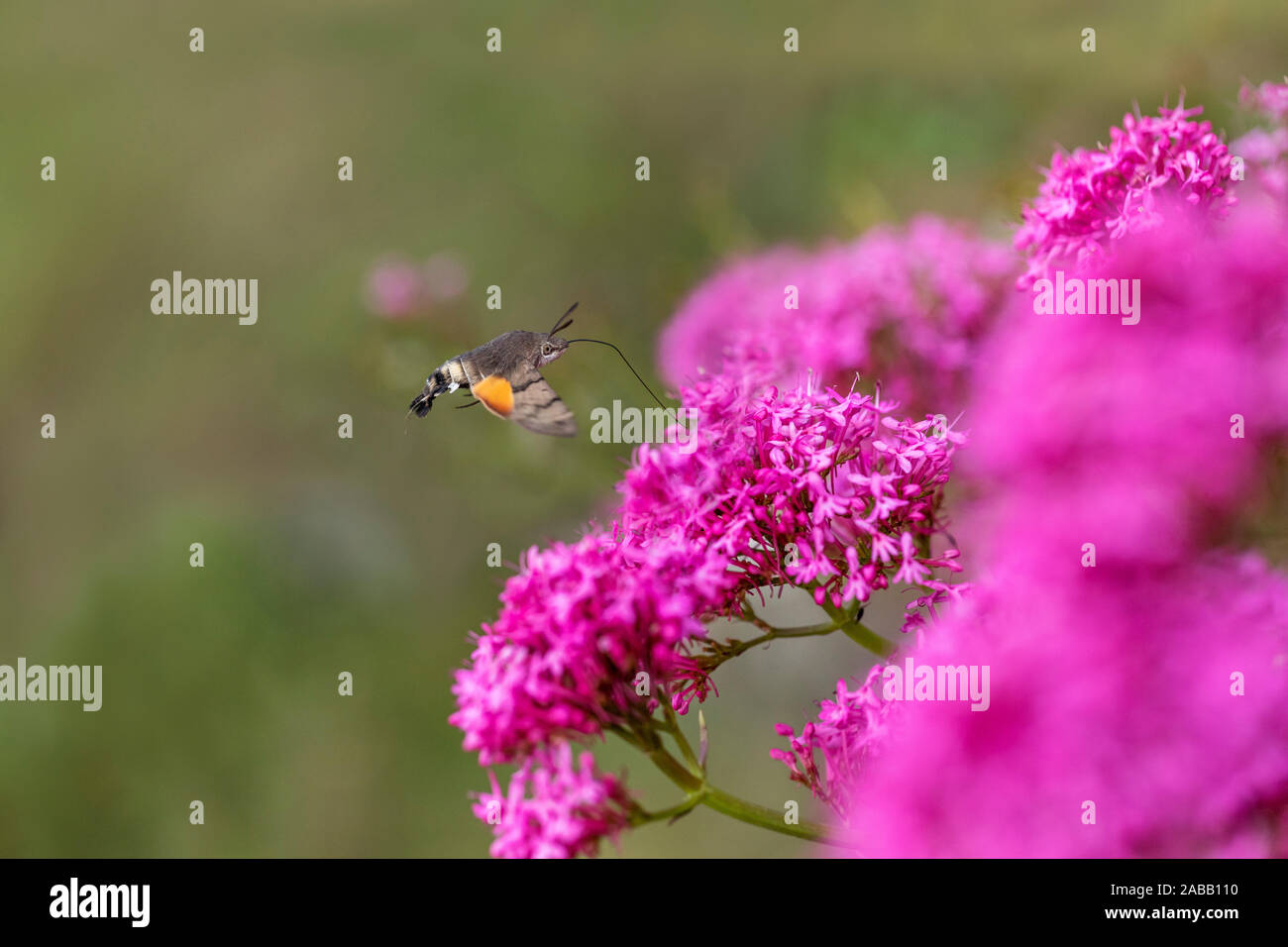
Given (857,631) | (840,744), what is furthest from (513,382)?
(840,744)

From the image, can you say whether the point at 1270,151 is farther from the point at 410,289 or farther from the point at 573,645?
the point at 410,289

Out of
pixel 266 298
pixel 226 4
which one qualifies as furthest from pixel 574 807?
pixel 226 4

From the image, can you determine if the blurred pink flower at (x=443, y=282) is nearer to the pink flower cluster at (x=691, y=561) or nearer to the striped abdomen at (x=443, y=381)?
the striped abdomen at (x=443, y=381)

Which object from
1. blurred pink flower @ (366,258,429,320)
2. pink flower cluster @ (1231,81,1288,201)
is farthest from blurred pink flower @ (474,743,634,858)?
blurred pink flower @ (366,258,429,320)

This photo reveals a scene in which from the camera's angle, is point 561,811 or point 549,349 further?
point 549,349

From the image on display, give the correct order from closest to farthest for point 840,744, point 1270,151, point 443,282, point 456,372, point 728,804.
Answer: point 728,804 → point 840,744 → point 1270,151 → point 456,372 → point 443,282

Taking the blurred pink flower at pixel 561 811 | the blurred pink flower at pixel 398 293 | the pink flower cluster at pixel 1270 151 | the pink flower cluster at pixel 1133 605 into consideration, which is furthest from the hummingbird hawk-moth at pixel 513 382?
the blurred pink flower at pixel 398 293

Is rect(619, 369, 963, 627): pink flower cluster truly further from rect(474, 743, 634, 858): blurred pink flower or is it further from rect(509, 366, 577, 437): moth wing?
rect(474, 743, 634, 858): blurred pink flower

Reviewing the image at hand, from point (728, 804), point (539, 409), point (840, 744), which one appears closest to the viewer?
point (728, 804)
